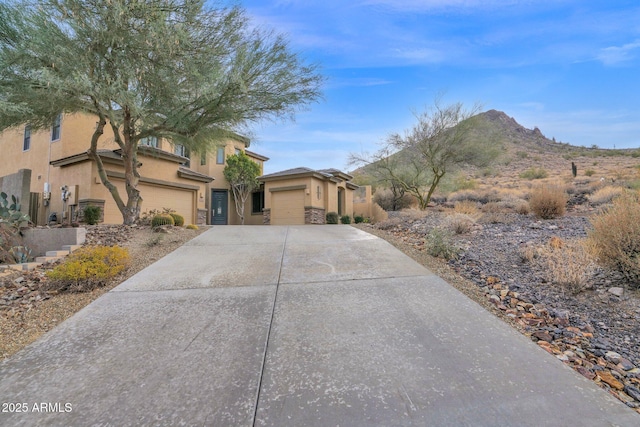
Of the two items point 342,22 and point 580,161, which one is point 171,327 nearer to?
point 342,22

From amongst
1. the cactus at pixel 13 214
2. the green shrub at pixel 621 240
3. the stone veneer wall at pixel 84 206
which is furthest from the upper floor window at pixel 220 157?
the green shrub at pixel 621 240

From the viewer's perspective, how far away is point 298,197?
60.9 feet

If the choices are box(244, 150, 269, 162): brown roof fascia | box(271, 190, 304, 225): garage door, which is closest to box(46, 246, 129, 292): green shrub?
box(271, 190, 304, 225): garage door

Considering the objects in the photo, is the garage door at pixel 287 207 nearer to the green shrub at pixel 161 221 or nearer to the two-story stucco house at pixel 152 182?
the two-story stucco house at pixel 152 182

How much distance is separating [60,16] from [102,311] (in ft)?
28.2

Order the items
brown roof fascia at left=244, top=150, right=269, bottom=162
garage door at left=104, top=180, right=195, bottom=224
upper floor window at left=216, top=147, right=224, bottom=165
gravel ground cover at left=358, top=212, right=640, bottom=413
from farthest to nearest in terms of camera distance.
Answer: brown roof fascia at left=244, top=150, right=269, bottom=162 < upper floor window at left=216, top=147, right=224, bottom=165 < garage door at left=104, top=180, right=195, bottom=224 < gravel ground cover at left=358, top=212, right=640, bottom=413

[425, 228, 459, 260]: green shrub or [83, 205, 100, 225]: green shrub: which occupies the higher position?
[83, 205, 100, 225]: green shrub

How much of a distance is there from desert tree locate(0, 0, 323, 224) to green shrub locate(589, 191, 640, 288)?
8973mm

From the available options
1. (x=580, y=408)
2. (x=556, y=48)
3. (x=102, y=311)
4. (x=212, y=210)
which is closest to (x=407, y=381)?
(x=580, y=408)

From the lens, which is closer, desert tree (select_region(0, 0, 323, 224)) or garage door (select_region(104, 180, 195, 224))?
desert tree (select_region(0, 0, 323, 224))

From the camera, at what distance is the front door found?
67.5 ft

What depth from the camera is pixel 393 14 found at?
936cm

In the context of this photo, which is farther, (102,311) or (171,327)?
(102,311)

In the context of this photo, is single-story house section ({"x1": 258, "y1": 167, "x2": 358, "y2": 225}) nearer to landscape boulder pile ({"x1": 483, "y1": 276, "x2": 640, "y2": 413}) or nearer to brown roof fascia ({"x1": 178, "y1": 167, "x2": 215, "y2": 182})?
brown roof fascia ({"x1": 178, "y1": 167, "x2": 215, "y2": 182})
